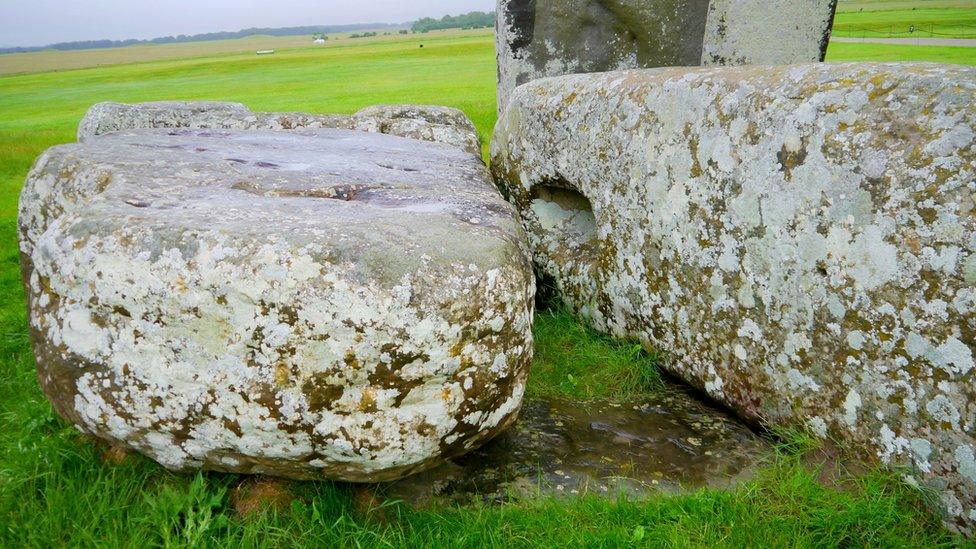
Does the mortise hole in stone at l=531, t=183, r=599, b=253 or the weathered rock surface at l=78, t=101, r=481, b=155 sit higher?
the weathered rock surface at l=78, t=101, r=481, b=155

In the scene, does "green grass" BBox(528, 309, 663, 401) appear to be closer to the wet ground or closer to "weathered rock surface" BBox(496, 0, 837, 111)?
the wet ground

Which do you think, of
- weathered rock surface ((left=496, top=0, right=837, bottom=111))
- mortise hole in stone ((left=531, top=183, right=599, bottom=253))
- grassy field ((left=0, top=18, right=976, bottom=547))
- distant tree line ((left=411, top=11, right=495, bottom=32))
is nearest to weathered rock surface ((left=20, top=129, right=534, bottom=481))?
grassy field ((left=0, top=18, right=976, bottom=547))

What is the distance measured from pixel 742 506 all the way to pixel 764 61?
5.54m

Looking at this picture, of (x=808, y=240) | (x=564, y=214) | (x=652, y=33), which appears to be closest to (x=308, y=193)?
(x=564, y=214)

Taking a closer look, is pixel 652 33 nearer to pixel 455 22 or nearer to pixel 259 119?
pixel 259 119

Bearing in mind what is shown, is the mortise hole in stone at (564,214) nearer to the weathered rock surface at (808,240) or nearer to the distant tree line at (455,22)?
the weathered rock surface at (808,240)

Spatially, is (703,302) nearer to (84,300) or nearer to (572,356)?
(572,356)

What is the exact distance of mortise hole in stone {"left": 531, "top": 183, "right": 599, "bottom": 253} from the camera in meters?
4.90

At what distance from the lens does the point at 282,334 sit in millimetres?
2424

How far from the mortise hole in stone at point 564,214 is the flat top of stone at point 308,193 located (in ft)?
1.79

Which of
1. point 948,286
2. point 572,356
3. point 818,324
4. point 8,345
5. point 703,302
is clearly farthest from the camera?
point 8,345

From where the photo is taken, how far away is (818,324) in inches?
112

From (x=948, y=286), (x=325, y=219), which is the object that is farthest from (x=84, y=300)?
(x=948, y=286)

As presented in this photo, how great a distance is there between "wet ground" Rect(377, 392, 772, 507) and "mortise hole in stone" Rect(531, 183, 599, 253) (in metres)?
1.60
